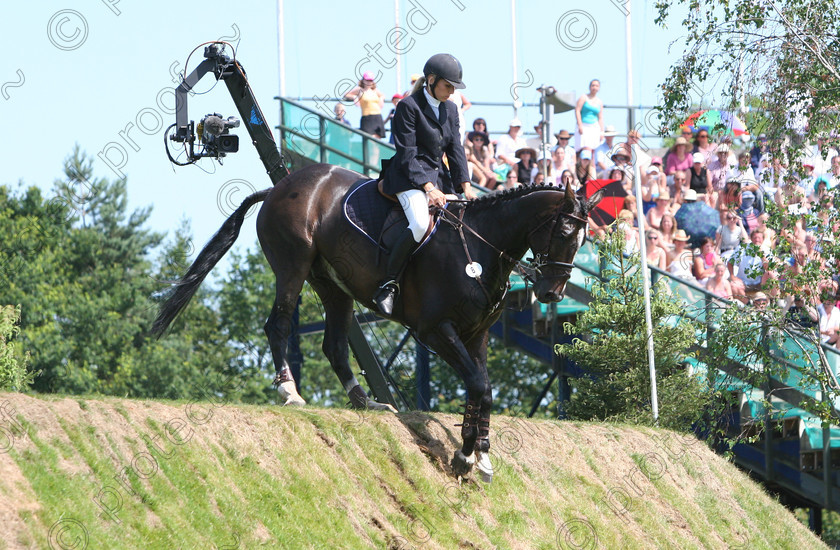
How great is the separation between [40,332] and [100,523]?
41.9m

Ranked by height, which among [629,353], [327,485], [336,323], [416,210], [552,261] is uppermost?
[416,210]

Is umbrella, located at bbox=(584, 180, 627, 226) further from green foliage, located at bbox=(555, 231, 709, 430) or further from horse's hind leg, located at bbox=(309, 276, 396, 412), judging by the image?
horse's hind leg, located at bbox=(309, 276, 396, 412)

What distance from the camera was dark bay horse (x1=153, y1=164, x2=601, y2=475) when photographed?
11.4 m

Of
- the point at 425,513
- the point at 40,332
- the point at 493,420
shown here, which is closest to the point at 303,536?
the point at 425,513

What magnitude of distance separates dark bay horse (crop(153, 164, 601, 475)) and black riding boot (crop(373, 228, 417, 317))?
16 cm

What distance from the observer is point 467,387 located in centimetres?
1142

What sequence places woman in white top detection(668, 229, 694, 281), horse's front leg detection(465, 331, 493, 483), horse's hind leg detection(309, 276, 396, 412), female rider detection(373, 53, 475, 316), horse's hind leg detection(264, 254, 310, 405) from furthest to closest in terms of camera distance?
woman in white top detection(668, 229, 694, 281)
horse's hind leg detection(309, 276, 396, 412)
horse's hind leg detection(264, 254, 310, 405)
female rider detection(373, 53, 475, 316)
horse's front leg detection(465, 331, 493, 483)

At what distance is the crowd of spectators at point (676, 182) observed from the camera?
1902 centimetres

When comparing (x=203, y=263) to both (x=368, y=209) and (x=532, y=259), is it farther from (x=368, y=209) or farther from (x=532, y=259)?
(x=532, y=259)

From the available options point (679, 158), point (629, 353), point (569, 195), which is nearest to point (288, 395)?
point (569, 195)

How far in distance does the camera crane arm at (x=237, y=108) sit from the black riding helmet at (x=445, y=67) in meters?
2.52

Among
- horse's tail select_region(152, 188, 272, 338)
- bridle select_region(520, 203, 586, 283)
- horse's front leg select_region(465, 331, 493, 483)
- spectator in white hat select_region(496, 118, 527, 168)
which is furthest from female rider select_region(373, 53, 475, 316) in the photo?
spectator in white hat select_region(496, 118, 527, 168)

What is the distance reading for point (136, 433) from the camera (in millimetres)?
9164

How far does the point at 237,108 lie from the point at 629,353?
6737 millimetres
